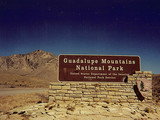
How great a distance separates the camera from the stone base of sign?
743cm

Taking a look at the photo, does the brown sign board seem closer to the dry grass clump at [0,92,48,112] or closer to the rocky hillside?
the dry grass clump at [0,92,48,112]

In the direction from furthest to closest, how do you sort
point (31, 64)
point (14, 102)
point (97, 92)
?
point (31, 64), point (14, 102), point (97, 92)

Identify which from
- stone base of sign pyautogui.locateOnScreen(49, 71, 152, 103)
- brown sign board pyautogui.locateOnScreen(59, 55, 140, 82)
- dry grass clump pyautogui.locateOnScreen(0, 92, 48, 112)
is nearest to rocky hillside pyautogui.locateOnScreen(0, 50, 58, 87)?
dry grass clump pyautogui.locateOnScreen(0, 92, 48, 112)

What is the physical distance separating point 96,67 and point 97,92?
162cm

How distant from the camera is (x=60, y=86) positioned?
7.55 metres

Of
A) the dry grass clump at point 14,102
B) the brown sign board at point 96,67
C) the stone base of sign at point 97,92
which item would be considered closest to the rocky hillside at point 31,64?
Answer: the dry grass clump at point 14,102

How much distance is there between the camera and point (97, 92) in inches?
294

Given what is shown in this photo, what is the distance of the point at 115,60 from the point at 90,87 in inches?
98.7

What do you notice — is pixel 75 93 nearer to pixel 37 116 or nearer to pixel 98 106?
pixel 98 106

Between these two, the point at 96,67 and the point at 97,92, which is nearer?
the point at 97,92

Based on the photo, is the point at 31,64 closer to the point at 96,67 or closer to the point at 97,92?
the point at 96,67

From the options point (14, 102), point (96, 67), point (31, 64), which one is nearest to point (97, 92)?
point (96, 67)

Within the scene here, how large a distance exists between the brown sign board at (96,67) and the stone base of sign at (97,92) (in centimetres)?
41

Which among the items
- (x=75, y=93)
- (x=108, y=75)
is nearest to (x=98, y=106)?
(x=75, y=93)
